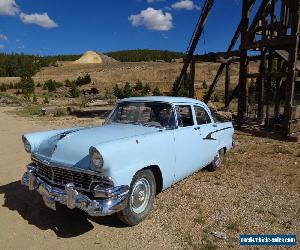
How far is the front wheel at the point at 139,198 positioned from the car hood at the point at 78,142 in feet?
1.92

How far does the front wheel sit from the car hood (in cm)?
59

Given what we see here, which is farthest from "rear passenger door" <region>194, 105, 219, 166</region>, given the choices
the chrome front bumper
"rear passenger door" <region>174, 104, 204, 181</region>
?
the chrome front bumper

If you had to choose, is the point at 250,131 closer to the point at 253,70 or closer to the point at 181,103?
the point at 181,103

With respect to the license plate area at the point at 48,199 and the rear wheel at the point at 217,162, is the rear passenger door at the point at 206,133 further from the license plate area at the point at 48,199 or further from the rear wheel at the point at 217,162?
the license plate area at the point at 48,199

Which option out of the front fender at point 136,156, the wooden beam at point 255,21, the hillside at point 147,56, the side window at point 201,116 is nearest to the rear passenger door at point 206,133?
the side window at point 201,116

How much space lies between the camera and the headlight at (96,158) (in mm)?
4270

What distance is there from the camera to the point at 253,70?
156 ft

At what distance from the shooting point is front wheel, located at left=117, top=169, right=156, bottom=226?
15.2ft

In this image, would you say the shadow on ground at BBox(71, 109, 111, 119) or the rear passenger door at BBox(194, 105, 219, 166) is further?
the shadow on ground at BBox(71, 109, 111, 119)

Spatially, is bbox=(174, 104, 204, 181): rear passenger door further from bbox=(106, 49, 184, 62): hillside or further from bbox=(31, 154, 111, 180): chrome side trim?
bbox=(106, 49, 184, 62): hillside

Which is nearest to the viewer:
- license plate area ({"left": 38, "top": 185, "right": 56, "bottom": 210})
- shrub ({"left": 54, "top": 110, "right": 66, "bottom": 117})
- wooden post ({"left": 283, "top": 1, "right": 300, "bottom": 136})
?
license plate area ({"left": 38, "top": 185, "right": 56, "bottom": 210})

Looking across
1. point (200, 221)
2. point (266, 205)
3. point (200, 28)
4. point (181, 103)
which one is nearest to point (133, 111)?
point (181, 103)

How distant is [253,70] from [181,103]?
144 ft

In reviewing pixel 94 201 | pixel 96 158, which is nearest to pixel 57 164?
pixel 96 158
